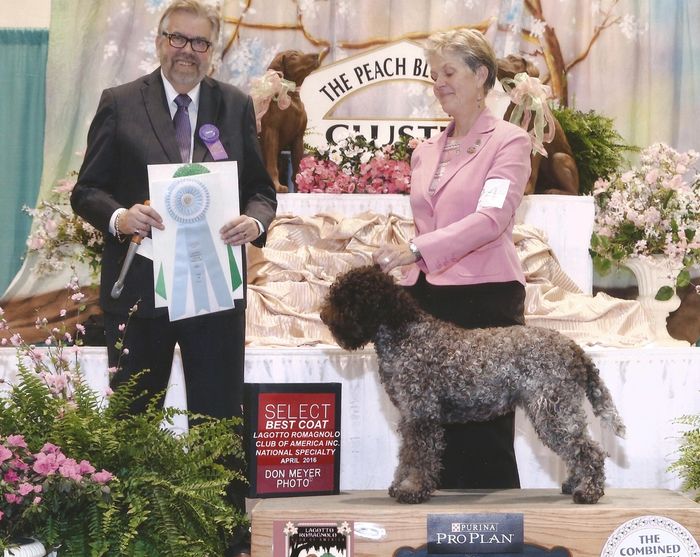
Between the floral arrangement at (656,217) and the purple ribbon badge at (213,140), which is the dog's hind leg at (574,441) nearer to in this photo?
the purple ribbon badge at (213,140)

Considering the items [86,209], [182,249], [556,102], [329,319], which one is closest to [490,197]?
[329,319]

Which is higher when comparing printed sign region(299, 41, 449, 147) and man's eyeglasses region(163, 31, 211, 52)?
printed sign region(299, 41, 449, 147)

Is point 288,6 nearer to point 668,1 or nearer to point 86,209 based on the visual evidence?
point 668,1

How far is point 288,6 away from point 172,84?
3288mm

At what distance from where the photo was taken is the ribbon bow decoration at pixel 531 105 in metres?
4.27

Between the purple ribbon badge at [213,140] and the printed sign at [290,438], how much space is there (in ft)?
2.04

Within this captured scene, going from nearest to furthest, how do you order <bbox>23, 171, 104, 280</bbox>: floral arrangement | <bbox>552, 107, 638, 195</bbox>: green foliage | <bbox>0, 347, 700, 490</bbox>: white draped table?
<bbox>0, 347, 700, 490</bbox>: white draped table
<bbox>23, 171, 104, 280</bbox>: floral arrangement
<bbox>552, 107, 638, 195</bbox>: green foliage

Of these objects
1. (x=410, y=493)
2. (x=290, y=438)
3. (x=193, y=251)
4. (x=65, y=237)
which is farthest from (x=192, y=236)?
(x=65, y=237)

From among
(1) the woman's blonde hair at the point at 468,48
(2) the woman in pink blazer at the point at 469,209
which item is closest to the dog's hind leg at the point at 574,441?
(2) the woman in pink blazer at the point at 469,209

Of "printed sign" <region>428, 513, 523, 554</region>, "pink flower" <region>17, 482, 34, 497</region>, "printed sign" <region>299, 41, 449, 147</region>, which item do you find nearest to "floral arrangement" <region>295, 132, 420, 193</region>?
"printed sign" <region>299, 41, 449, 147</region>

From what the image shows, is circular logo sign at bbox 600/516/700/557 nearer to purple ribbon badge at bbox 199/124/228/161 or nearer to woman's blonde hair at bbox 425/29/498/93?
woman's blonde hair at bbox 425/29/498/93

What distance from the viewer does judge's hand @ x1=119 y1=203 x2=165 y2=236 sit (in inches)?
90.0

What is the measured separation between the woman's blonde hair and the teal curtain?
3.85 metres

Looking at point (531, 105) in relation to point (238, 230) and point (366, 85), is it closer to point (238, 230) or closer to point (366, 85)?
point (366, 85)
